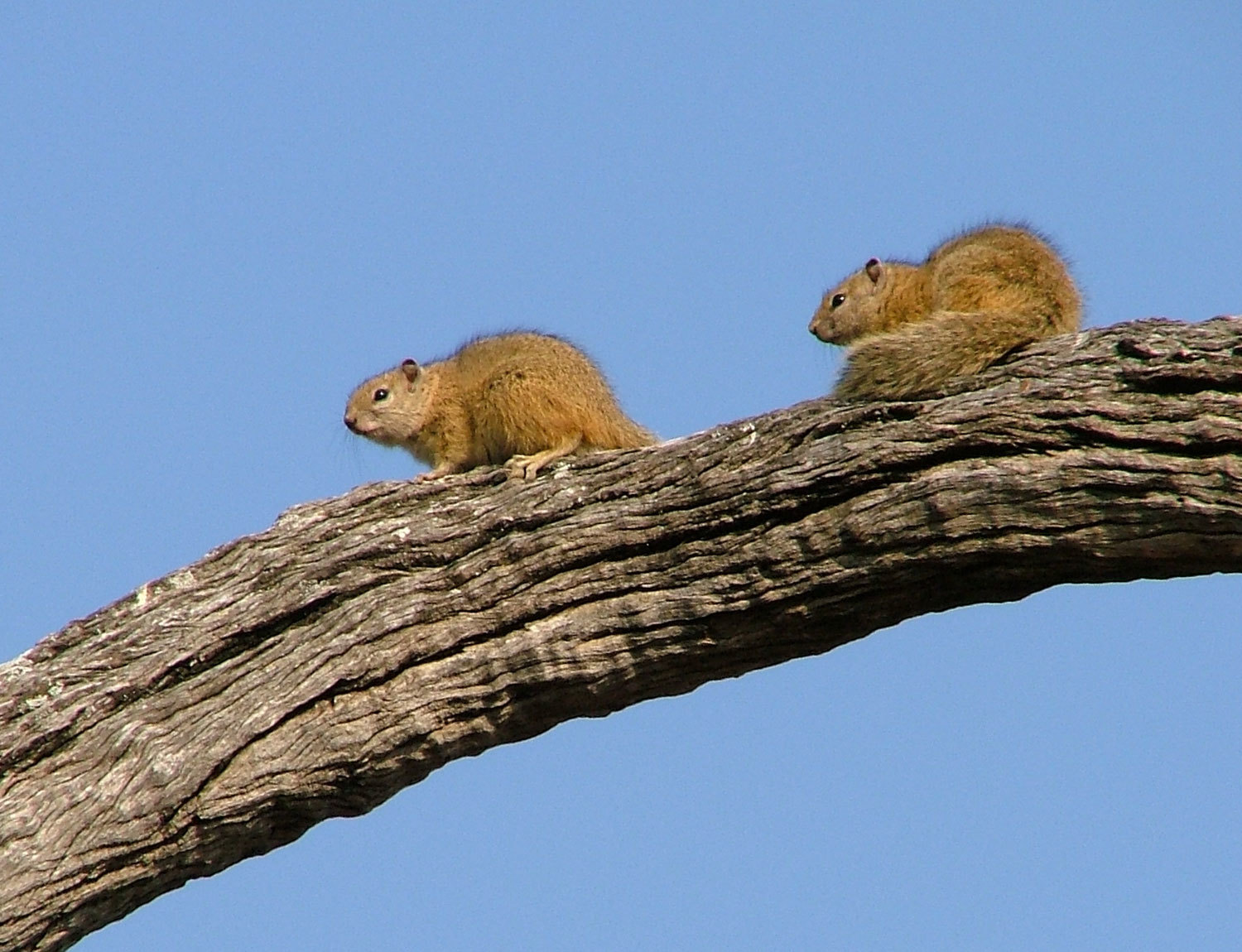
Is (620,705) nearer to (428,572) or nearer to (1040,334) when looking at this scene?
(428,572)

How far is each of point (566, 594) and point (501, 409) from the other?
7.31ft

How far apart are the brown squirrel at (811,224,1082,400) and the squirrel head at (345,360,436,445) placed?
2.59m

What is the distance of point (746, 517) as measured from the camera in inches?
243

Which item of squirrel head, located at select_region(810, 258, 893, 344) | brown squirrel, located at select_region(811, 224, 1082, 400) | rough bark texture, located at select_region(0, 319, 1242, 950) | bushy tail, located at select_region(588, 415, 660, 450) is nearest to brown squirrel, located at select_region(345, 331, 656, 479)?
bushy tail, located at select_region(588, 415, 660, 450)

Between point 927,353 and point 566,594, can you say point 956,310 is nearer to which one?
point 927,353

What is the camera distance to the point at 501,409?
8.37 m

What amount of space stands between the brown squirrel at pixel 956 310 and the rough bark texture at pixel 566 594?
5.6 inches

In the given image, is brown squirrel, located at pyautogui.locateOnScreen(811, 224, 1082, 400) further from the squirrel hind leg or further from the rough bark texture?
the squirrel hind leg

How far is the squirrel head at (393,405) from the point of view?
9.51 meters

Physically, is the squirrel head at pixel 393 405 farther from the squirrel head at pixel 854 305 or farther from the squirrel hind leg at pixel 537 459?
the squirrel head at pixel 854 305

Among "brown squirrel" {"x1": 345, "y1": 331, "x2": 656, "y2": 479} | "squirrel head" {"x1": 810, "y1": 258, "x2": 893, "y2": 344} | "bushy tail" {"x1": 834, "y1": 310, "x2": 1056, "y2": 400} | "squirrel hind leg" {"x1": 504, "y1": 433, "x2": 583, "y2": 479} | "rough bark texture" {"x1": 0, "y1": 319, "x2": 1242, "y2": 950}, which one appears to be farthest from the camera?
"squirrel head" {"x1": 810, "y1": 258, "x2": 893, "y2": 344}

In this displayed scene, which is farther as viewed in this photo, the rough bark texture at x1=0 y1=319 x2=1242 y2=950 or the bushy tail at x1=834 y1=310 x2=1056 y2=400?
the bushy tail at x1=834 y1=310 x2=1056 y2=400

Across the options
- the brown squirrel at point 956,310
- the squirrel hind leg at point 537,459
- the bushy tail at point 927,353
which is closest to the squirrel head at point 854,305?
the brown squirrel at point 956,310

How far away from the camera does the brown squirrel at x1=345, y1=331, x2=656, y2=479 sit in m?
7.99
